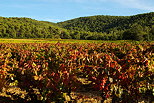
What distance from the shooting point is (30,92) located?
18.5 feet

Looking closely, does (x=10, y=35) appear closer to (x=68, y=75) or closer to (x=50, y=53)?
(x=50, y=53)

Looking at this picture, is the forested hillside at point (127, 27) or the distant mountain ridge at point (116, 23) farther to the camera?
the distant mountain ridge at point (116, 23)

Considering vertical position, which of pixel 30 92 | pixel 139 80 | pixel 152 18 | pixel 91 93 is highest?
pixel 152 18

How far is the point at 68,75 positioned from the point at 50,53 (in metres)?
8.44

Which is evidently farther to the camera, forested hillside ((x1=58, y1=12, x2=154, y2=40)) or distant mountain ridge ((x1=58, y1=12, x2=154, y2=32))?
distant mountain ridge ((x1=58, y1=12, x2=154, y2=32))

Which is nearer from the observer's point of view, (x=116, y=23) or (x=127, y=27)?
(x=127, y=27)

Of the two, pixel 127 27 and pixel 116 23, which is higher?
pixel 116 23

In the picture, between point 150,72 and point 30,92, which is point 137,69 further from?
point 30,92

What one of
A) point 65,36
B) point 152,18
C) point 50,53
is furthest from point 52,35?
point 50,53

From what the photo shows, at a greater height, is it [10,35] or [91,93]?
[10,35]

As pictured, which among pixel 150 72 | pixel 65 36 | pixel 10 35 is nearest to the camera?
pixel 150 72

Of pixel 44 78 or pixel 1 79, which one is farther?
pixel 1 79

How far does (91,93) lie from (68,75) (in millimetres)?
3336

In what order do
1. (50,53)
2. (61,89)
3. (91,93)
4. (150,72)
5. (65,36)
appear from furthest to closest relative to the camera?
1. (65,36)
2. (50,53)
3. (91,93)
4. (150,72)
5. (61,89)
